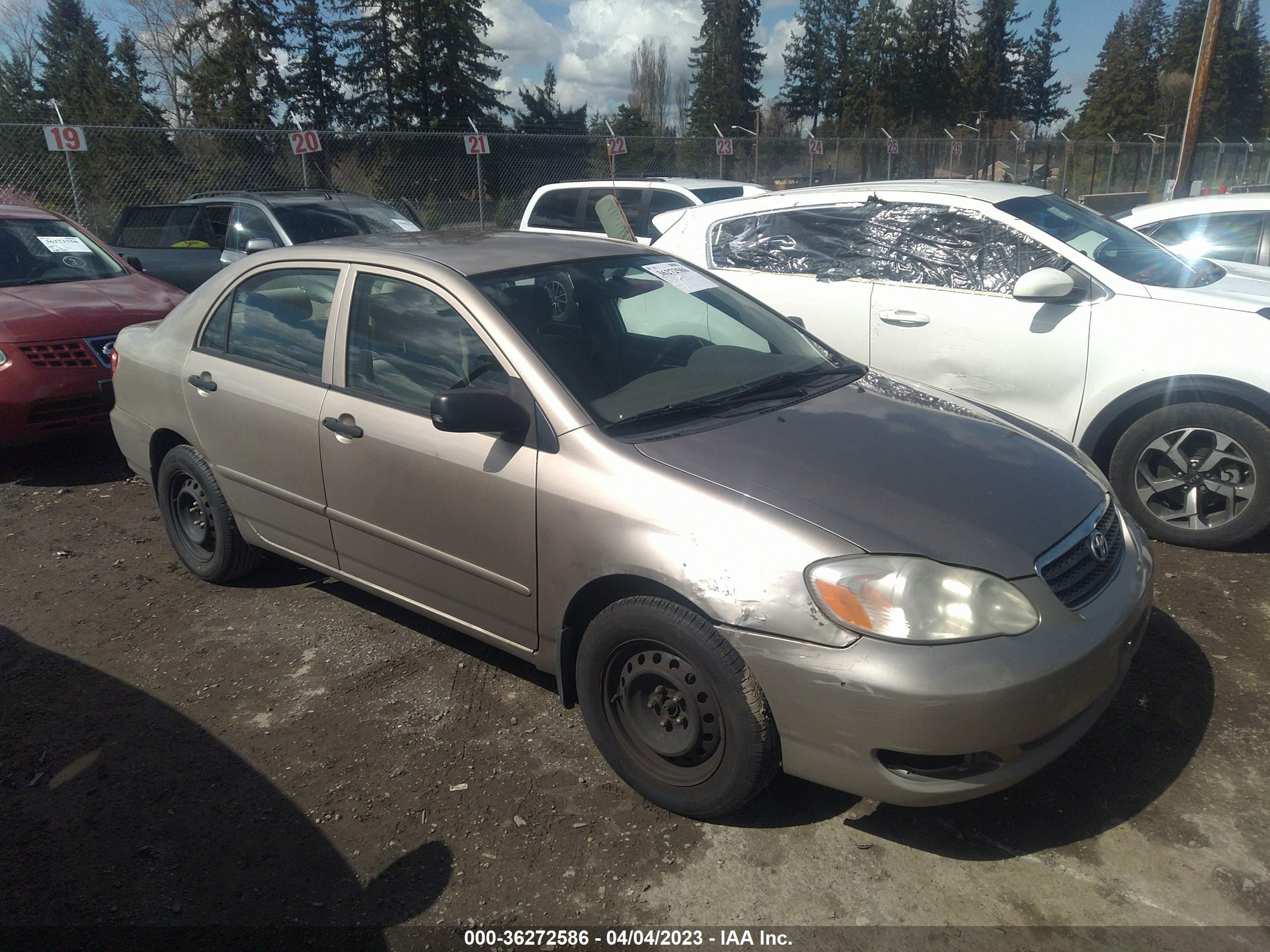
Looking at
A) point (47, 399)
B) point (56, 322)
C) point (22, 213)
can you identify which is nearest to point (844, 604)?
point (47, 399)

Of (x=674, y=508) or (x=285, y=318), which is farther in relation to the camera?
(x=285, y=318)

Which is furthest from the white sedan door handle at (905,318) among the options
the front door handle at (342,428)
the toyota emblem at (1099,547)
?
the front door handle at (342,428)

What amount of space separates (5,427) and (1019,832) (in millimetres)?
6156

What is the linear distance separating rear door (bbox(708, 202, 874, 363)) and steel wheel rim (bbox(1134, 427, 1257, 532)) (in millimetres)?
1617

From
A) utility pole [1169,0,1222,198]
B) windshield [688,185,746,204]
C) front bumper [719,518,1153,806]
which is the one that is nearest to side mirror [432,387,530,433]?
front bumper [719,518,1153,806]

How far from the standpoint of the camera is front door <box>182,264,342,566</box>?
373cm

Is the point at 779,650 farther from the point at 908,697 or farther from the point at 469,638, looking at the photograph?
the point at 469,638

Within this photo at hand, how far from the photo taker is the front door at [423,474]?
10.1 feet

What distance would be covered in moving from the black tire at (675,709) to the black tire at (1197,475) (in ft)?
10.4

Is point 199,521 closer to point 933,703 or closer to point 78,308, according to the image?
point 78,308

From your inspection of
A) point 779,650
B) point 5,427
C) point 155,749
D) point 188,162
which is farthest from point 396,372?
point 188,162

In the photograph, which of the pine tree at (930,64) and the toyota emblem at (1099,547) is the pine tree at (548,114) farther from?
the toyota emblem at (1099,547)

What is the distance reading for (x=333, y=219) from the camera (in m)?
10.1

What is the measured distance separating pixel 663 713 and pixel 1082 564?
1.30m
